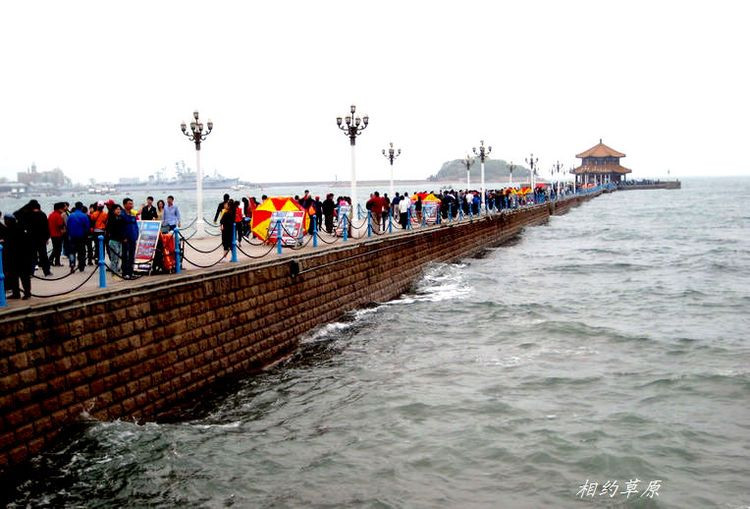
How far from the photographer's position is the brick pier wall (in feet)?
28.8

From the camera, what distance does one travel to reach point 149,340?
1106cm

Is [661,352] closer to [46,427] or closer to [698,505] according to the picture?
[698,505]

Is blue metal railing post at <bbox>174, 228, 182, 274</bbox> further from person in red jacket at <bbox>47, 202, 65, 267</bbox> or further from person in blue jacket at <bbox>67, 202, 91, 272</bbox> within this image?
person in red jacket at <bbox>47, 202, 65, 267</bbox>

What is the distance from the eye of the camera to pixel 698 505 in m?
8.47

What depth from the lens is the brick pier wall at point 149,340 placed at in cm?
877

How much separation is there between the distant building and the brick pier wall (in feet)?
443

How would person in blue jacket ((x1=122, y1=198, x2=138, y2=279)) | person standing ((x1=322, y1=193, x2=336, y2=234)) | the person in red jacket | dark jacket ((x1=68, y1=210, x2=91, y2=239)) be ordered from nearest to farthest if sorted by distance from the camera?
person in blue jacket ((x1=122, y1=198, x2=138, y2=279))
dark jacket ((x1=68, y1=210, x2=91, y2=239))
the person in red jacket
person standing ((x1=322, y1=193, x2=336, y2=234))

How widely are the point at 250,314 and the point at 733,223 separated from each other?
58117mm

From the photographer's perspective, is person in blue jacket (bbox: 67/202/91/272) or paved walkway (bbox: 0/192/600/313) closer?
paved walkway (bbox: 0/192/600/313)

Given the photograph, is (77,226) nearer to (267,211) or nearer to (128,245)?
(128,245)

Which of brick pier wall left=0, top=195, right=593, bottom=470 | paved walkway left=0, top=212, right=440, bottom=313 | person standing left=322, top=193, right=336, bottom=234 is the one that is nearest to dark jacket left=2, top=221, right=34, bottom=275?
paved walkway left=0, top=212, right=440, bottom=313

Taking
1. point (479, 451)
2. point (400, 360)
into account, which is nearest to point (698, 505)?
point (479, 451)

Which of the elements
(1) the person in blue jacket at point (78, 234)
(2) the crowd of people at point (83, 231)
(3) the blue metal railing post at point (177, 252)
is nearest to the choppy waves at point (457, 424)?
(3) the blue metal railing post at point (177, 252)

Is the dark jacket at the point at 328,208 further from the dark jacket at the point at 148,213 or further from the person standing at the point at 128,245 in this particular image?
the person standing at the point at 128,245
